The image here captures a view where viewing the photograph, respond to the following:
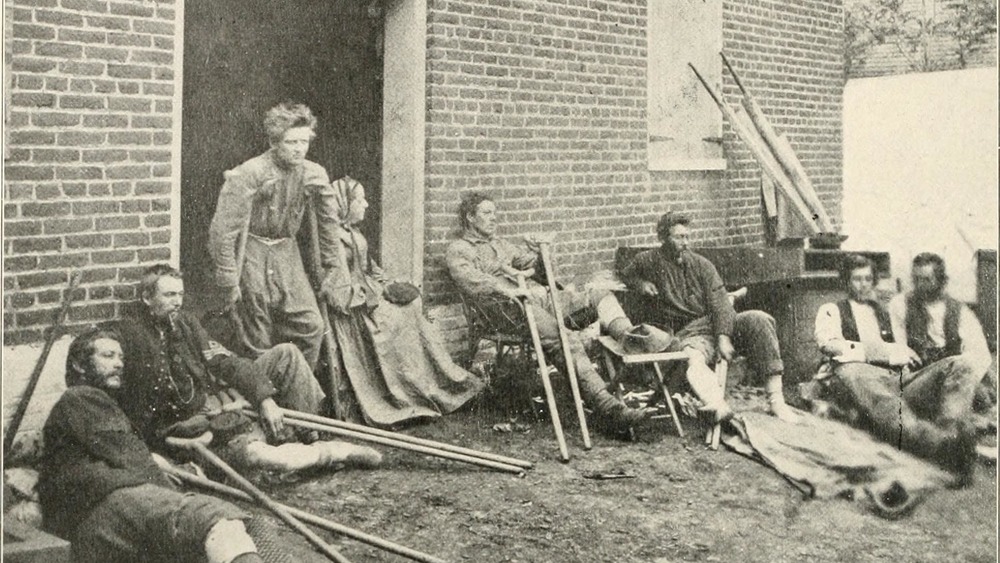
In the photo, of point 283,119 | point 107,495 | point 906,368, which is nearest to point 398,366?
point 283,119

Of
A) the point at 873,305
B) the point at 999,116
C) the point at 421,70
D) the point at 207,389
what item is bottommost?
the point at 207,389

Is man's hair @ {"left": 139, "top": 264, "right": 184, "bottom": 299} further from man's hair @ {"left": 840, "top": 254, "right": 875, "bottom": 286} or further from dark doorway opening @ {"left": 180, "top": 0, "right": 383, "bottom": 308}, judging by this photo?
man's hair @ {"left": 840, "top": 254, "right": 875, "bottom": 286}

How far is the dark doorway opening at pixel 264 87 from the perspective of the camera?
4.22 meters

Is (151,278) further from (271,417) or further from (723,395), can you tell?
(723,395)

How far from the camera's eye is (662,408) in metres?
5.87

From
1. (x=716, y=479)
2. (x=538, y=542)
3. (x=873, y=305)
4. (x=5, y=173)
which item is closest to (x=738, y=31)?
(x=873, y=305)

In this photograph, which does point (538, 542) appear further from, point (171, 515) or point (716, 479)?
point (171, 515)

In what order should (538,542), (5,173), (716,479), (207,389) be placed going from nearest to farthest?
(5,173)
(207,389)
(538,542)
(716,479)

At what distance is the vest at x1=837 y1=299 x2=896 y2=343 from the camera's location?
523cm

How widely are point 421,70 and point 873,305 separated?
8.82 feet

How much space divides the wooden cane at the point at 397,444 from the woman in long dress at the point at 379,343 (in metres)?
0.33

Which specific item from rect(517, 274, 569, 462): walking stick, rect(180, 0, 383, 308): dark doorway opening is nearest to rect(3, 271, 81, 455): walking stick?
rect(180, 0, 383, 308): dark doorway opening

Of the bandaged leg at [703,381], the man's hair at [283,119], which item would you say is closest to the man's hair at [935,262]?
the bandaged leg at [703,381]

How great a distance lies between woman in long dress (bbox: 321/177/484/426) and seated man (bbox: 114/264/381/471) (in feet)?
1.67
